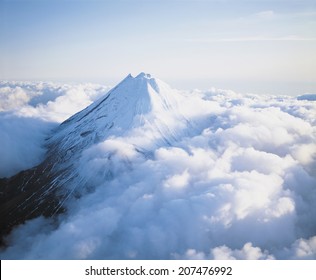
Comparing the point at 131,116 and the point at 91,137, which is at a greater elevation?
the point at 131,116

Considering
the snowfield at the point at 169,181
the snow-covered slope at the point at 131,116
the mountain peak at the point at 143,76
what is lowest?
the snowfield at the point at 169,181

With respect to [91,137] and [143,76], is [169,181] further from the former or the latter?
[143,76]

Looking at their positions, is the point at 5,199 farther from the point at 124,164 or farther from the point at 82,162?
the point at 124,164

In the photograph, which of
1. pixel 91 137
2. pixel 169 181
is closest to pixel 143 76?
pixel 91 137

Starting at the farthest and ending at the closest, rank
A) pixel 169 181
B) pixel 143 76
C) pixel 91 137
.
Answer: pixel 143 76
pixel 91 137
pixel 169 181

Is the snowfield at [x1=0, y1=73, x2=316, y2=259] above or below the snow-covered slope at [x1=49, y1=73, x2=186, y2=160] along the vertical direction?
below
